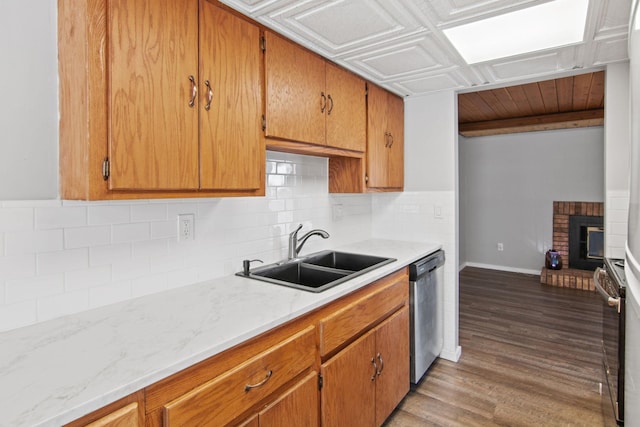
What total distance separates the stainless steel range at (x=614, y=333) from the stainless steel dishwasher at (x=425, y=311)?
926mm

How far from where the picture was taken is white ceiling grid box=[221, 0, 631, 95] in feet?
5.04

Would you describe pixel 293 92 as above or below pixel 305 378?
above

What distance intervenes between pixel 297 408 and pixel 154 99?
124cm

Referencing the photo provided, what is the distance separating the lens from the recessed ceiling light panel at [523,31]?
161cm

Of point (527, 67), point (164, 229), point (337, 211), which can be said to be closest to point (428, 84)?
point (527, 67)

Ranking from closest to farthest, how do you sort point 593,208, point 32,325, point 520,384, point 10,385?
point 10,385
point 32,325
point 520,384
point 593,208

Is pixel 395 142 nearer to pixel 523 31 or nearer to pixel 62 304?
pixel 523 31

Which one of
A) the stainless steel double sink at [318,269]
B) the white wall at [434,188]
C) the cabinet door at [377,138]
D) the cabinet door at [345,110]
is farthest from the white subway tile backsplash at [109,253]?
the white wall at [434,188]

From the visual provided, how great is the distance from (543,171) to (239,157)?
17.1 feet

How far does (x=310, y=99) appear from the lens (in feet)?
6.42

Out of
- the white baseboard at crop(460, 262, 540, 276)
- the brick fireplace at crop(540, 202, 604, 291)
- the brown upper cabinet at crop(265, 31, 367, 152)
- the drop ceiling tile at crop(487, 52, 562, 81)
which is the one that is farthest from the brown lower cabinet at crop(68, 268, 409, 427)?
the white baseboard at crop(460, 262, 540, 276)

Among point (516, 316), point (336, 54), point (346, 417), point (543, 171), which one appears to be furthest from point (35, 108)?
point (543, 171)

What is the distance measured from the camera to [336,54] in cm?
205

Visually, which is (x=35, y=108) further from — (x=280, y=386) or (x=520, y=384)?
(x=520, y=384)
